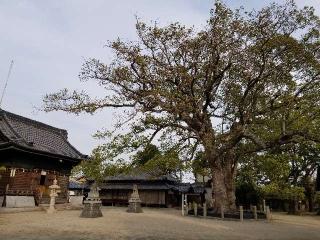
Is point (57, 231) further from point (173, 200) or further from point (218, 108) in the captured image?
point (173, 200)

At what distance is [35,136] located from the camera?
29.7 m

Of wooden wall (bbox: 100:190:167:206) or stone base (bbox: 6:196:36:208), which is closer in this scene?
stone base (bbox: 6:196:36:208)

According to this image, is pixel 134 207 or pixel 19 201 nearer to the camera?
pixel 19 201

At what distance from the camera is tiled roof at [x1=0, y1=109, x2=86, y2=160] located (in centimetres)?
2516

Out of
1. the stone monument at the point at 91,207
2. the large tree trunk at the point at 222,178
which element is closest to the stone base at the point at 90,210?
the stone monument at the point at 91,207

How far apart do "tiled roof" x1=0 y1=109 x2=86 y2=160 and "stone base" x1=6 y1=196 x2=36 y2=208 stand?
12.2 feet

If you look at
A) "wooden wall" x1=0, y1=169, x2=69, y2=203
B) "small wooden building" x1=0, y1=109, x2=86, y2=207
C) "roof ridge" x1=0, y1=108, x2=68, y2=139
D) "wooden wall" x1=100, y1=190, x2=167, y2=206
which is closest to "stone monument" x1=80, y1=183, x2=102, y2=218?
"small wooden building" x1=0, y1=109, x2=86, y2=207

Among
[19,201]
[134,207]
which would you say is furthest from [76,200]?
[19,201]

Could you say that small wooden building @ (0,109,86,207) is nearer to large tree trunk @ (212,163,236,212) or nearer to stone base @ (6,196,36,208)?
stone base @ (6,196,36,208)

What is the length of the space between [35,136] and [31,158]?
3834mm

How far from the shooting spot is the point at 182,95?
24312 mm

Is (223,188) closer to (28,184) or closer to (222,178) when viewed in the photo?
(222,178)

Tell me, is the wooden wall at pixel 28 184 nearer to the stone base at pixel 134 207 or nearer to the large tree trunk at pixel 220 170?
the stone base at pixel 134 207

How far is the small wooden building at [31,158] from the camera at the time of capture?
2441 centimetres
